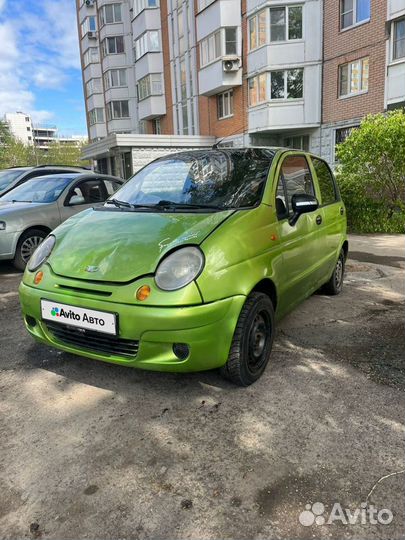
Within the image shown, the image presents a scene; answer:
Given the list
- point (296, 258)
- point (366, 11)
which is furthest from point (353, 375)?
point (366, 11)

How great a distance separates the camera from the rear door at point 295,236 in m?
3.50

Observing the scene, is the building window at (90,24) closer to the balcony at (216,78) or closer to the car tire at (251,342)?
the balcony at (216,78)

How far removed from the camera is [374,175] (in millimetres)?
10219

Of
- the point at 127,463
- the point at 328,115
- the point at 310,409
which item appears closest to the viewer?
the point at 127,463

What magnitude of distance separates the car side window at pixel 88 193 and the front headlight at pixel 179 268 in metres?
5.10

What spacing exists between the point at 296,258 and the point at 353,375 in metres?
1.06

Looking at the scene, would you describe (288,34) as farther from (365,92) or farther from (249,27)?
(365,92)

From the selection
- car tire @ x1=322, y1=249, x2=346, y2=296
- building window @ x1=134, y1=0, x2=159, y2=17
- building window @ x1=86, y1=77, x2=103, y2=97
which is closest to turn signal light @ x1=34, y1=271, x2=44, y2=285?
car tire @ x1=322, y1=249, x2=346, y2=296

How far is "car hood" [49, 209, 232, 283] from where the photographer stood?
276 cm

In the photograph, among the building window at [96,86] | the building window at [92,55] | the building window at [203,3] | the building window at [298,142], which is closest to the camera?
the building window at [298,142]

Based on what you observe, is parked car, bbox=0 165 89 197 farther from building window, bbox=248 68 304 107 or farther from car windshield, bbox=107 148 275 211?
building window, bbox=248 68 304 107

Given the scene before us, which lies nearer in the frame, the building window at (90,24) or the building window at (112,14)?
the building window at (112,14)

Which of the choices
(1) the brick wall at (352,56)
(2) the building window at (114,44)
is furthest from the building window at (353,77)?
(2) the building window at (114,44)

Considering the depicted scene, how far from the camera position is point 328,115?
1995 centimetres
